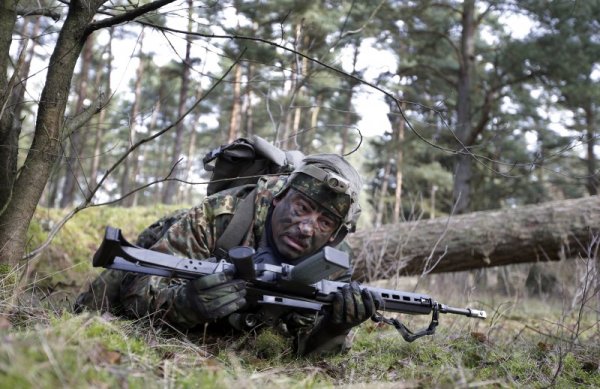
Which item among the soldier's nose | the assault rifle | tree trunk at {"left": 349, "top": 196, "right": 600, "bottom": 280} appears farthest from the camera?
tree trunk at {"left": 349, "top": 196, "right": 600, "bottom": 280}

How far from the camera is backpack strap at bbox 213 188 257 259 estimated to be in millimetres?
3582

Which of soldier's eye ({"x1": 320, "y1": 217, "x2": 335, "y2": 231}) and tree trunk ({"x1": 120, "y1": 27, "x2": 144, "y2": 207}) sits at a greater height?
tree trunk ({"x1": 120, "y1": 27, "x2": 144, "y2": 207})

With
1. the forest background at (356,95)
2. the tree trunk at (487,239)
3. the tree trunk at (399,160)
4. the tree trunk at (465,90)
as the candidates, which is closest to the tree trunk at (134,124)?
the forest background at (356,95)

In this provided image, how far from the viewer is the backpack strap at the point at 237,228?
3.58m

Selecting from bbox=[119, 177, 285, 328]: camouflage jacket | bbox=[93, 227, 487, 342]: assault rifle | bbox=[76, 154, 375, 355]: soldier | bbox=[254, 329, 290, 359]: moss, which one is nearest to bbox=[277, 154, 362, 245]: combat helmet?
bbox=[76, 154, 375, 355]: soldier

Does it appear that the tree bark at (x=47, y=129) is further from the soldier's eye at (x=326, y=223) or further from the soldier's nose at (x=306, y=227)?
the soldier's eye at (x=326, y=223)

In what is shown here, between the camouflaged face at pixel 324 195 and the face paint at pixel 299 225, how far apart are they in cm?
4

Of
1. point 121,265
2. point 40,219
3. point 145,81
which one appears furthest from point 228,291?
point 145,81

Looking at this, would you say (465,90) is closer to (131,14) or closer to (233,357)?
(131,14)

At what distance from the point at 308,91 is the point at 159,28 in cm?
1765

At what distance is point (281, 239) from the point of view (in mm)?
3619

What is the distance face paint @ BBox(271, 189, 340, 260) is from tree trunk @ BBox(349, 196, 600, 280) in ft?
9.44

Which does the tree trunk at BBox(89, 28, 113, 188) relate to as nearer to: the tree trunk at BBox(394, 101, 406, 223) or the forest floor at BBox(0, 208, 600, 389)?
the forest floor at BBox(0, 208, 600, 389)

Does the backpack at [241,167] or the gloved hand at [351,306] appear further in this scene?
the backpack at [241,167]
